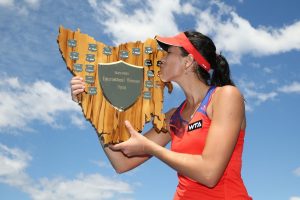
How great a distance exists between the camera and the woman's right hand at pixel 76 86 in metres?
3.88

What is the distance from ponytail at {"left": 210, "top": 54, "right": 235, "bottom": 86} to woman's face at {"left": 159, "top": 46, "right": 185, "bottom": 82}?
1.01 feet

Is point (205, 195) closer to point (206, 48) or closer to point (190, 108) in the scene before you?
point (190, 108)

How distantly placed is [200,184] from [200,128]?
0.44 meters

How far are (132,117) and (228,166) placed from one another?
108cm

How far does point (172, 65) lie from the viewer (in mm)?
3859

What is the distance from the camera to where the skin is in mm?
3178

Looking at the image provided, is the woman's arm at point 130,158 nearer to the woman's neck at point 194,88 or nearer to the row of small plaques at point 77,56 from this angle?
the woman's neck at point 194,88

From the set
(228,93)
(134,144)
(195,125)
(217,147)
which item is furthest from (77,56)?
(217,147)

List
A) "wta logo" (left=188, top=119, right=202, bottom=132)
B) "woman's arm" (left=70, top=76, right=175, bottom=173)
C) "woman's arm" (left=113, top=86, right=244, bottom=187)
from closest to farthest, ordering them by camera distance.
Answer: "woman's arm" (left=113, top=86, right=244, bottom=187), "wta logo" (left=188, top=119, right=202, bottom=132), "woman's arm" (left=70, top=76, right=175, bottom=173)

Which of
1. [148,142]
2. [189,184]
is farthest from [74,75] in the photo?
[189,184]

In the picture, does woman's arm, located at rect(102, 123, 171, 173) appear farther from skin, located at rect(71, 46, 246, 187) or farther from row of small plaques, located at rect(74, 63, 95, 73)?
row of small plaques, located at rect(74, 63, 95, 73)

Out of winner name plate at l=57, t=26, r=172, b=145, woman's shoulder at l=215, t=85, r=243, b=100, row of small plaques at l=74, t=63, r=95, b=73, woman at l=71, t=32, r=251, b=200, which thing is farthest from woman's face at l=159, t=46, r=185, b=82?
row of small plaques at l=74, t=63, r=95, b=73

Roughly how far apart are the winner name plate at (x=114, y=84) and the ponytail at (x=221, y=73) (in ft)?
1.77

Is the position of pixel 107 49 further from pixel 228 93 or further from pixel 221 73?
pixel 228 93
